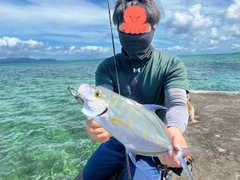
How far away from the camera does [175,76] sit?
249 cm

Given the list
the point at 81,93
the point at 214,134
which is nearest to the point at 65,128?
the point at 214,134

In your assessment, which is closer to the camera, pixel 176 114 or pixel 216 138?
pixel 176 114

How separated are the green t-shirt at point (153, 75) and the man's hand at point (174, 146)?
0.72 m

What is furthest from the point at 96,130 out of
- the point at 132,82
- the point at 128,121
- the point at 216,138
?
the point at 216,138

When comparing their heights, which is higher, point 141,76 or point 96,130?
point 141,76

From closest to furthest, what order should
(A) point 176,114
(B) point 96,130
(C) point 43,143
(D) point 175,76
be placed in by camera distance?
1. (B) point 96,130
2. (A) point 176,114
3. (D) point 175,76
4. (C) point 43,143

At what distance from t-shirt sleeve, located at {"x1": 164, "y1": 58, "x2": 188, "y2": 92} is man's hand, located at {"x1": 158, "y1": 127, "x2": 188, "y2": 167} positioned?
59 centimetres

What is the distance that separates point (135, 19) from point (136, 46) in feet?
0.94

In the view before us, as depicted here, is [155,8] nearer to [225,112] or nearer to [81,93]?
[81,93]

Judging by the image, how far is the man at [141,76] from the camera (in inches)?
92.7

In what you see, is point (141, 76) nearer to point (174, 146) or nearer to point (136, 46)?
point (136, 46)

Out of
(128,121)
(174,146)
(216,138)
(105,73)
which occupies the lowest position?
(216,138)

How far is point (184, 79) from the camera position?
2465 mm

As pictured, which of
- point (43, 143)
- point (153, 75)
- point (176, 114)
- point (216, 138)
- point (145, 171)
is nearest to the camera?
point (176, 114)
